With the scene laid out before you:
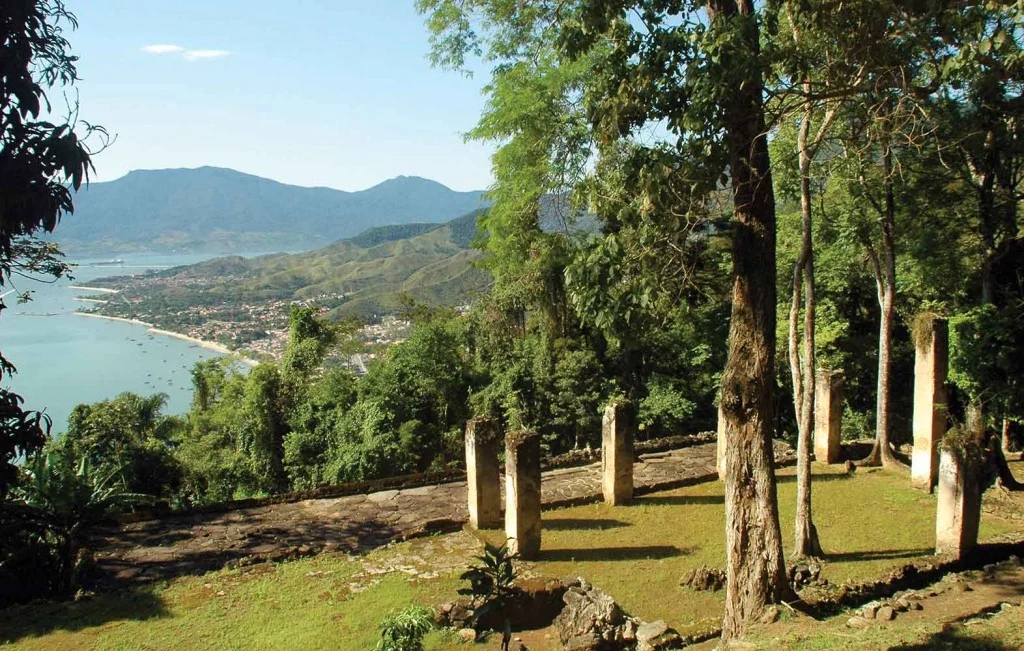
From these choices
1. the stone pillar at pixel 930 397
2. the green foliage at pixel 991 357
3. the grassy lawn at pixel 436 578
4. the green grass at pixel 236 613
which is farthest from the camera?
the stone pillar at pixel 930 397

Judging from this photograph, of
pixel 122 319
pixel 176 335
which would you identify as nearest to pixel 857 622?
pixel 176 335

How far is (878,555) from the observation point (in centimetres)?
966

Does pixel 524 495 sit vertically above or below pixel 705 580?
above

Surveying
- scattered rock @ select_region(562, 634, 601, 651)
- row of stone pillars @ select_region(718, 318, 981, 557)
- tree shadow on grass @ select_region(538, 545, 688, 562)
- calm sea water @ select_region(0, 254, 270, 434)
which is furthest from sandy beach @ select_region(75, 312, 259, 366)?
scattered rock @ select_region(562, 634, 601, 651)

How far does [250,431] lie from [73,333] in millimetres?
62349

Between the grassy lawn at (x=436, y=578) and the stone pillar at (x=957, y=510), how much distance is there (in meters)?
0.50

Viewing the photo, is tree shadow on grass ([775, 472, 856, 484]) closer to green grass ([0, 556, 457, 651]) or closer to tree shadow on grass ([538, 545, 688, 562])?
tree shadow on grass ([538, 545, 688, 562])

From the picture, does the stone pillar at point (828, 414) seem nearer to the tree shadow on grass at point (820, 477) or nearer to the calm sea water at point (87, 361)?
the tree shadow on grass at point (820, 477)

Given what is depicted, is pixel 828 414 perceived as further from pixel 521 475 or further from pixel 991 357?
pixel 521 475

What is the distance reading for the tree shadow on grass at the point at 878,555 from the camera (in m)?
9.56

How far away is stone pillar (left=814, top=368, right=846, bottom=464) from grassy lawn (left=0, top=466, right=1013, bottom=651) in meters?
1.57

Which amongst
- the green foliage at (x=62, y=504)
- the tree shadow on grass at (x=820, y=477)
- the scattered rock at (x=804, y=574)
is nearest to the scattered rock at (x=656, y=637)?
the scattered rock at (x=804, y=574)

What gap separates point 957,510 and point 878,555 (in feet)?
3.73

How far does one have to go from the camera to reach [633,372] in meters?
21.4
